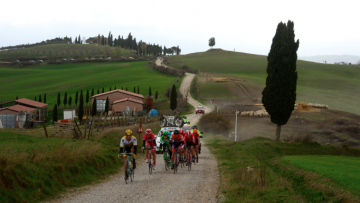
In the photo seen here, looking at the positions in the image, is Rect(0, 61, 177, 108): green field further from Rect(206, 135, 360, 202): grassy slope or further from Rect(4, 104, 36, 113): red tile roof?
Rect(206, 135, 360, 202): grassy slope

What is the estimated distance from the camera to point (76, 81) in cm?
11938

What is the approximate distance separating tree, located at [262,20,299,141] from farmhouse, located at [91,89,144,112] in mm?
46625

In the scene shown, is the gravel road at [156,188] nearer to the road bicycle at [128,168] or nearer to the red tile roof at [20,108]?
the road bicycle at [128,168]

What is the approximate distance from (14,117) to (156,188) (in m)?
56.8

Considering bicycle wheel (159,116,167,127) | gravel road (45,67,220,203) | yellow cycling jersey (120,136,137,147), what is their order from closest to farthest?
gravel road (45,67,220,203) → yellow cycling jersey (120,136,137,147) → bicycle wheel (159,116,167,127)

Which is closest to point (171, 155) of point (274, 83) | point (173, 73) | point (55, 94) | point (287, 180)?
point (287, 180)

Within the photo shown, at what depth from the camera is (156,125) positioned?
136ft

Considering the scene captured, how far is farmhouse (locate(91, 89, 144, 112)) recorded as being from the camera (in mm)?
72625

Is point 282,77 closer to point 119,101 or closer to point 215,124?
point 215,124

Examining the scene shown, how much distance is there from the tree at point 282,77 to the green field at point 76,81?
54.8 metres

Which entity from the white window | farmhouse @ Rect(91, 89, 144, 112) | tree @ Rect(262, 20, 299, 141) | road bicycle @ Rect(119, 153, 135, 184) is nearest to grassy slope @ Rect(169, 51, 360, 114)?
farmhouse @ Rect(91, 89, 144, 112)

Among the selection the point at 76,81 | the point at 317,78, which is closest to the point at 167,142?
the point at 317,78

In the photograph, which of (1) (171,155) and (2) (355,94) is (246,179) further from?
(2) (355,94)

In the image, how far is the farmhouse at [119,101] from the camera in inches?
2859
